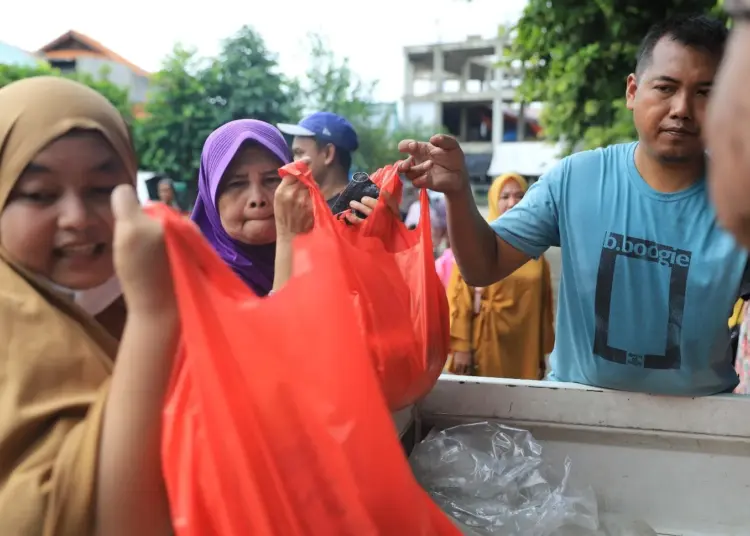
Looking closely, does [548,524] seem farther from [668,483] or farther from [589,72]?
[589,72]

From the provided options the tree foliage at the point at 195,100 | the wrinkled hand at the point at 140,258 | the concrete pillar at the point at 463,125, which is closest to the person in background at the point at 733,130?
the wrinkled hand at the point at 140,258

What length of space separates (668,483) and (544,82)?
533cm

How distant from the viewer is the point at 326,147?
11.1ft

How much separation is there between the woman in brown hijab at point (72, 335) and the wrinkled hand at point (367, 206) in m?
0.67

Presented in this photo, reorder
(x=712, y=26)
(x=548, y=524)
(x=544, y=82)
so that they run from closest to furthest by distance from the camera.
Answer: (x=548, y=524), (x=712, y=26), (x=544, y=82)

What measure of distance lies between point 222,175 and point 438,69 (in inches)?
1579

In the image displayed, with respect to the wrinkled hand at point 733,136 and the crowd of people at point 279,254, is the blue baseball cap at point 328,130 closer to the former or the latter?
the crowd of people at point 279,254

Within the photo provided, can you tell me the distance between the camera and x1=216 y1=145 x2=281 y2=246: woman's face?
176cm

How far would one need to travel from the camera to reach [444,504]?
1.34 meters

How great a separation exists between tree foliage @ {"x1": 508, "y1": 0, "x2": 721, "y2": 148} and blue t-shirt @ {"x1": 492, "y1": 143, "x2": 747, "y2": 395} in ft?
11.6

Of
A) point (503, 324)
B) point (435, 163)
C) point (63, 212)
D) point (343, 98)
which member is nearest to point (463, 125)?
point (343, 98)

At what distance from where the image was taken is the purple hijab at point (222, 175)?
1801 millimetres

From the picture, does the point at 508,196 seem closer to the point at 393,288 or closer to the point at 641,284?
the point at 641,284

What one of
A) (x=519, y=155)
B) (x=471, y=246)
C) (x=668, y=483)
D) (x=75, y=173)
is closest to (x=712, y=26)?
(x=471, y=246)
